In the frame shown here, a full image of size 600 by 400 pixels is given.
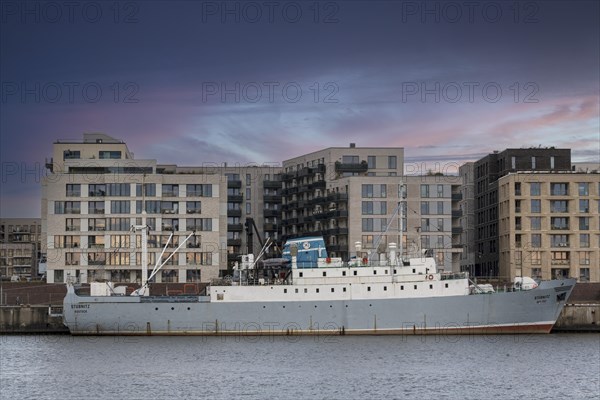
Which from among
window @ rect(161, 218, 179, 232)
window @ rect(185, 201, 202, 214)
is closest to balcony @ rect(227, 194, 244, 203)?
window @ rect(185, 201, 202, 214)

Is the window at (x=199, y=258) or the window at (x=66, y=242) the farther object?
the window at (x=199, y=258)

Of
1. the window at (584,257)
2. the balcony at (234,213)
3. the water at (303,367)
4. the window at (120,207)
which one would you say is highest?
the balcony at (234,213)

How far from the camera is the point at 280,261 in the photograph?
94688mm

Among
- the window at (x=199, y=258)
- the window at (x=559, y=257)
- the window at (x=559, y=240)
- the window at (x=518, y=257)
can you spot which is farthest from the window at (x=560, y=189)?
the window at (x=199, y=258)

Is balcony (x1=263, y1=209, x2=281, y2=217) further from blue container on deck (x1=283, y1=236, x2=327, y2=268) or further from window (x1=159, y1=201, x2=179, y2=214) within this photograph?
blue container on deck (x1=283, y1=236, x2=327, y2=268)

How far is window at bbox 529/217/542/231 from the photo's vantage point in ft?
373

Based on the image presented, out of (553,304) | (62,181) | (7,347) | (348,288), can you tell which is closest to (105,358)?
(7,347)

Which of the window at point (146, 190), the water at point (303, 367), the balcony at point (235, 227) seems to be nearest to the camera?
the water at point (303, 367)

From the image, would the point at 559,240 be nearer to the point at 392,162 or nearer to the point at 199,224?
the point at 392,162

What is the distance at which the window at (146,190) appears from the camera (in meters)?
109

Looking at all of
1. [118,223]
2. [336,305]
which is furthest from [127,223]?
[336,305]

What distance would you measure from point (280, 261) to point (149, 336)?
1534cm

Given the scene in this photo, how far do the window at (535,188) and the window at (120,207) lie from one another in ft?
141

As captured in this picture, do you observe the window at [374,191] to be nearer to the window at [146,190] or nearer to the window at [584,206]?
the window at [584,206]
